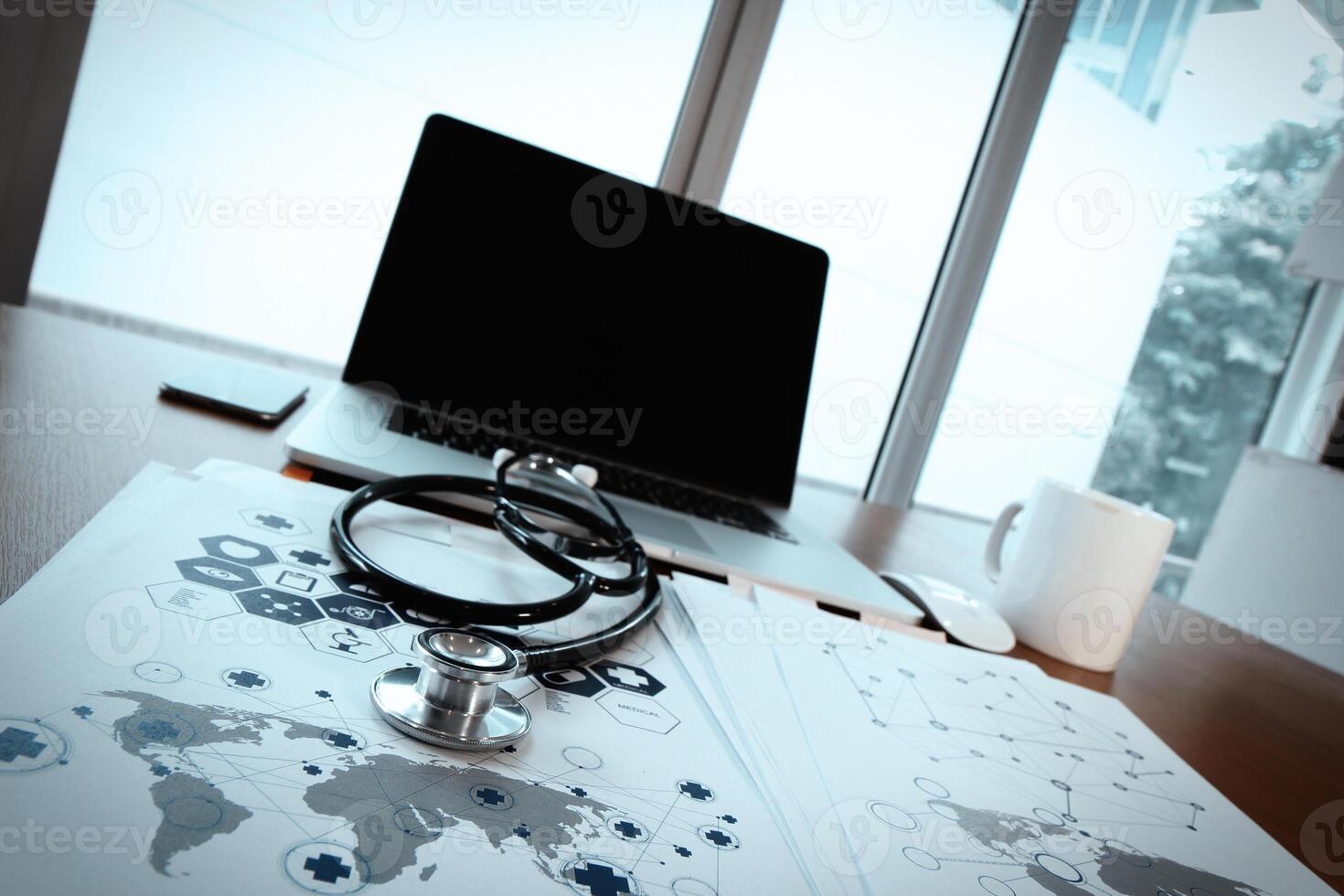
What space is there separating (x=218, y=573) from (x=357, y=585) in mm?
63

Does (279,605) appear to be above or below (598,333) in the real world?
below

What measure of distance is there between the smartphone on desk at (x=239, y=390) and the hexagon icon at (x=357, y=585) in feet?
1.06

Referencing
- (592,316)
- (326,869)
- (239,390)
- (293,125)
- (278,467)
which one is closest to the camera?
(326,869)

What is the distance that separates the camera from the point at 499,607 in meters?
0.41

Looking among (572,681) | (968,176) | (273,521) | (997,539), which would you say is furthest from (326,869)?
(968,176)

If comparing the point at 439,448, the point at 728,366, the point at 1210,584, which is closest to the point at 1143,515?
the point at 728,366

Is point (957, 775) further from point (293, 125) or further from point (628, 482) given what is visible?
point (293, 125)

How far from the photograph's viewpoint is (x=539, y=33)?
5.79 ft

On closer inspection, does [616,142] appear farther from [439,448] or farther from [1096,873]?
[1096,873]

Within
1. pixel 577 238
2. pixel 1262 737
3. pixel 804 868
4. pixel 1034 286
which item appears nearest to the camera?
pixel 804 868

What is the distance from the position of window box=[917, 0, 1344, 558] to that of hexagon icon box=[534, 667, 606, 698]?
77.1 inches

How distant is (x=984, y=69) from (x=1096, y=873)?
210cm

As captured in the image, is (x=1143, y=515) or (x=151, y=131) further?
(x=151, y=131)

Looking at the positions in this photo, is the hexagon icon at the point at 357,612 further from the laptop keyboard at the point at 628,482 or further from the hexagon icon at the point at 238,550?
the laptop keyboard at the point at 628,482
